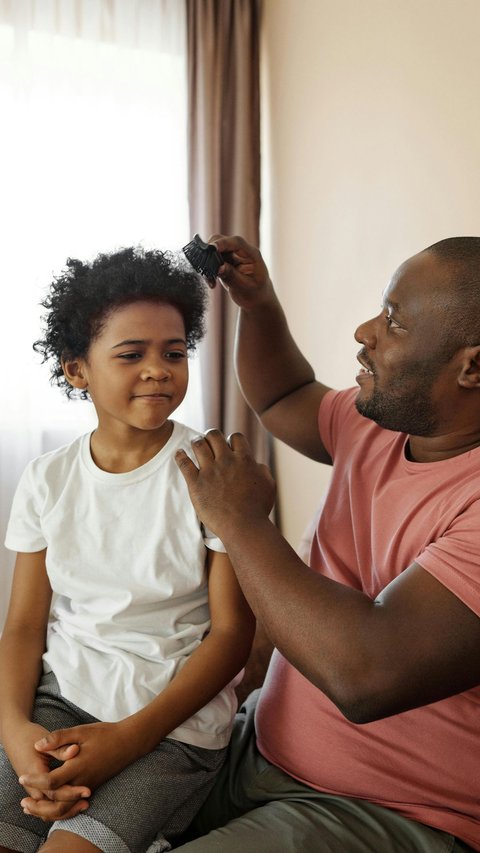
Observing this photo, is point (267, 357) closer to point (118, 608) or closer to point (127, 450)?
point (127, 450)

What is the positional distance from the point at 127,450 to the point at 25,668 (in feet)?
1.35

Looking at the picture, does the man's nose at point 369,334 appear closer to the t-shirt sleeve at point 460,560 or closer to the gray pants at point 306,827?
the t-shirt sleeve at point 460,560

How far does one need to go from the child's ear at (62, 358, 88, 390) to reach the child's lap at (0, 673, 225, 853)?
0.56m

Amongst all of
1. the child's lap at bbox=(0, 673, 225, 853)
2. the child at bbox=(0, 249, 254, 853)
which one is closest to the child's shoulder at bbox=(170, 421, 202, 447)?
the child at bbox=(0, 249, 254, 853)

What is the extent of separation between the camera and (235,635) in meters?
1.36

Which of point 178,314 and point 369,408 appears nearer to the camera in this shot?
point 369,408

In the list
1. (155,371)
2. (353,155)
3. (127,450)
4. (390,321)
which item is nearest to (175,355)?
(155,371)

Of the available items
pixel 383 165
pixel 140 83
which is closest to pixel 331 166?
pixel 383 165

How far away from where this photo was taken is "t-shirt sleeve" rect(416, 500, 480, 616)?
106 cm

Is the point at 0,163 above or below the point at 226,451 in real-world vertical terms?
above

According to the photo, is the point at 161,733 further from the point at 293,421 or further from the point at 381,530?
the point at 293,421

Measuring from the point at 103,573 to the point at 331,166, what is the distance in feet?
6.85

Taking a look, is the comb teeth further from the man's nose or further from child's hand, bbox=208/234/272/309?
the man's nose

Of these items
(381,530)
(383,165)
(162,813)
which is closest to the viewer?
(162,813)
